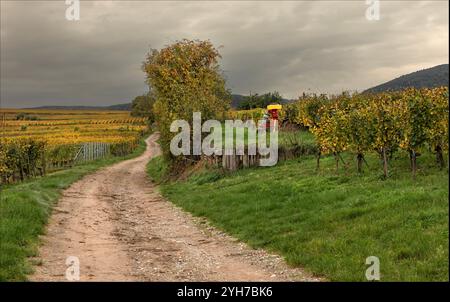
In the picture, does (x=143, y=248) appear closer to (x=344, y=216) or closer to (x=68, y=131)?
(x=344, y=216)

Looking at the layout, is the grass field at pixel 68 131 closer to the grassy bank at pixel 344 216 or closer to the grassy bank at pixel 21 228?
the grassy bank at pixel 21 228

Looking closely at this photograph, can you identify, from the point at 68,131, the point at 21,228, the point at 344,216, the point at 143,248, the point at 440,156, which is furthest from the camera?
the point at 68,131

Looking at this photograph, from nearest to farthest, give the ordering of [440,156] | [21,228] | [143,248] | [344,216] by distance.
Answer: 1. [143,248]
2. [344,216]
3. [21,228]
4. [440,156]

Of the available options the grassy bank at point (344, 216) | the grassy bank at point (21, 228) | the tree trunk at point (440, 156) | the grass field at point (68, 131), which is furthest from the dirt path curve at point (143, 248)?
the grass field at point (68, 131)

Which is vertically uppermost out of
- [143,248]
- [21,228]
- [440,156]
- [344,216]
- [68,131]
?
[68,131]

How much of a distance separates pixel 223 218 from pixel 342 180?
17.1 ft

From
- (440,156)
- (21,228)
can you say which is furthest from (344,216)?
(21,228)

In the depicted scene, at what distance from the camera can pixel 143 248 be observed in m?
13.3

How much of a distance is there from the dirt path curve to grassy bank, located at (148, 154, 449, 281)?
72cm

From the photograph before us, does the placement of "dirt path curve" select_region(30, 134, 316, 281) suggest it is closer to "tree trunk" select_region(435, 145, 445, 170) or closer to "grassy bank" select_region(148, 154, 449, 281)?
"grassy bank" select_region(148, 154, 449, 281)

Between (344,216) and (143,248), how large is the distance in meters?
5.87

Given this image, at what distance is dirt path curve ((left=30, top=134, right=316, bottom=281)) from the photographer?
10.4 m

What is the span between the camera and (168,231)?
16.2m

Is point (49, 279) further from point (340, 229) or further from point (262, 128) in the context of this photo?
point (262, 128)
